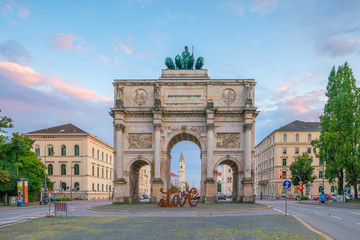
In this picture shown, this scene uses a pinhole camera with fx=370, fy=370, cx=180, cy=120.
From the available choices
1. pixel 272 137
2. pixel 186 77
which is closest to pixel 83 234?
pixel 186 77

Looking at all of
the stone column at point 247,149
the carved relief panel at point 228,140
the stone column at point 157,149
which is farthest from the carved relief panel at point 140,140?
the stone column at point 247,149

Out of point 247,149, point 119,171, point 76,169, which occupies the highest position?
point 247,149

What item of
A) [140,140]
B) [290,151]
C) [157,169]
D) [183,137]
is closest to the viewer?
[157,169]

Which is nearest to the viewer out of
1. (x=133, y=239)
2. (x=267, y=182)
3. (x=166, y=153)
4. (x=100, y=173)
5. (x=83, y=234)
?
(x=133, y=239)

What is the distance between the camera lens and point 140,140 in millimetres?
46531

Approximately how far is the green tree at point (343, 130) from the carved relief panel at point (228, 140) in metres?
12.4

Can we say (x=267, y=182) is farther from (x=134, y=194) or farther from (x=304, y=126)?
(x=134, y=194)

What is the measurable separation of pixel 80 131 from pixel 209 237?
6962 cm

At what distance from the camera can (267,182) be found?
3735 inches

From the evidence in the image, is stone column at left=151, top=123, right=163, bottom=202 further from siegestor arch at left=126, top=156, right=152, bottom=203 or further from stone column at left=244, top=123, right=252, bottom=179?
stone column at left=244, top=123, right=252, bottom=179

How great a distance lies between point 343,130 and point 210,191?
2017 centimetres

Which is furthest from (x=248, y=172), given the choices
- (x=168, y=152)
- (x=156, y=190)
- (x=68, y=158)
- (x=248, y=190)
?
(x=68, y=158)

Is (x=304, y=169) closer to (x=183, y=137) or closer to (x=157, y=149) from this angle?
(x=183, y=137)

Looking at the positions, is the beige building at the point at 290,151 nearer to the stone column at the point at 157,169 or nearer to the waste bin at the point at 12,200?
the stone column at the point at 157,169
